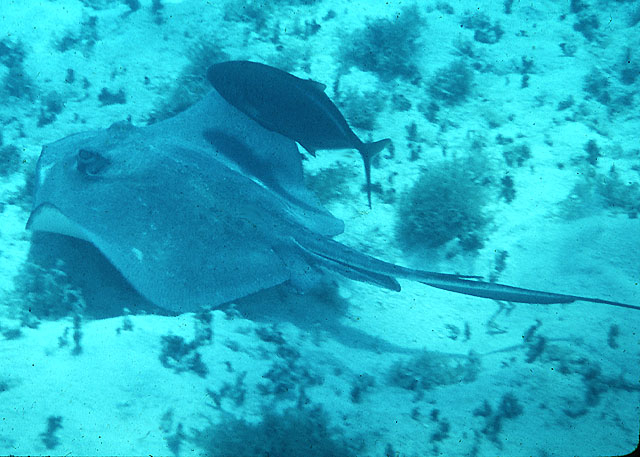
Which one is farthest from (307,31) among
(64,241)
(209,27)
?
(64,241)

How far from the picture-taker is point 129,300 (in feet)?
10.6

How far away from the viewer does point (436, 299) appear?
3.78 meters

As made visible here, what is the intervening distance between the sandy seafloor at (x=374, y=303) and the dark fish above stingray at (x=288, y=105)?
0.90 meters

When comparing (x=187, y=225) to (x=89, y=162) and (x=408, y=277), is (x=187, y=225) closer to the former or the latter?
(x=89, y=162)

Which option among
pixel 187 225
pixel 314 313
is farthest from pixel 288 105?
pixel 314 313

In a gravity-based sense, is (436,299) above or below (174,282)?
below

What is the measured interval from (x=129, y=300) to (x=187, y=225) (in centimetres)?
83

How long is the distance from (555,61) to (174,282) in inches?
268

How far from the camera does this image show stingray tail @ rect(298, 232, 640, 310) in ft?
8.68

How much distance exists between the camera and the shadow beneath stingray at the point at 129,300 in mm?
3211

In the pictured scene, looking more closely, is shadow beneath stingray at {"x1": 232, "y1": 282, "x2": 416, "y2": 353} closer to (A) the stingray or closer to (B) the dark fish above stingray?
(A) the stingray

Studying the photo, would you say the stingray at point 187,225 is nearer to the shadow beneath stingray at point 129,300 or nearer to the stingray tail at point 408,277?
the stingray tail at point 408,277

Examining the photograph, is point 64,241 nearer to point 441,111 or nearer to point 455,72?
point 441,111

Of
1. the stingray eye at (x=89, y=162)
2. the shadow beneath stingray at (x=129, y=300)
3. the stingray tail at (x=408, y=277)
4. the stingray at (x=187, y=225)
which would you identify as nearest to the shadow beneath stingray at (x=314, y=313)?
the shadow beneath stingray at (x=129, y=300)
